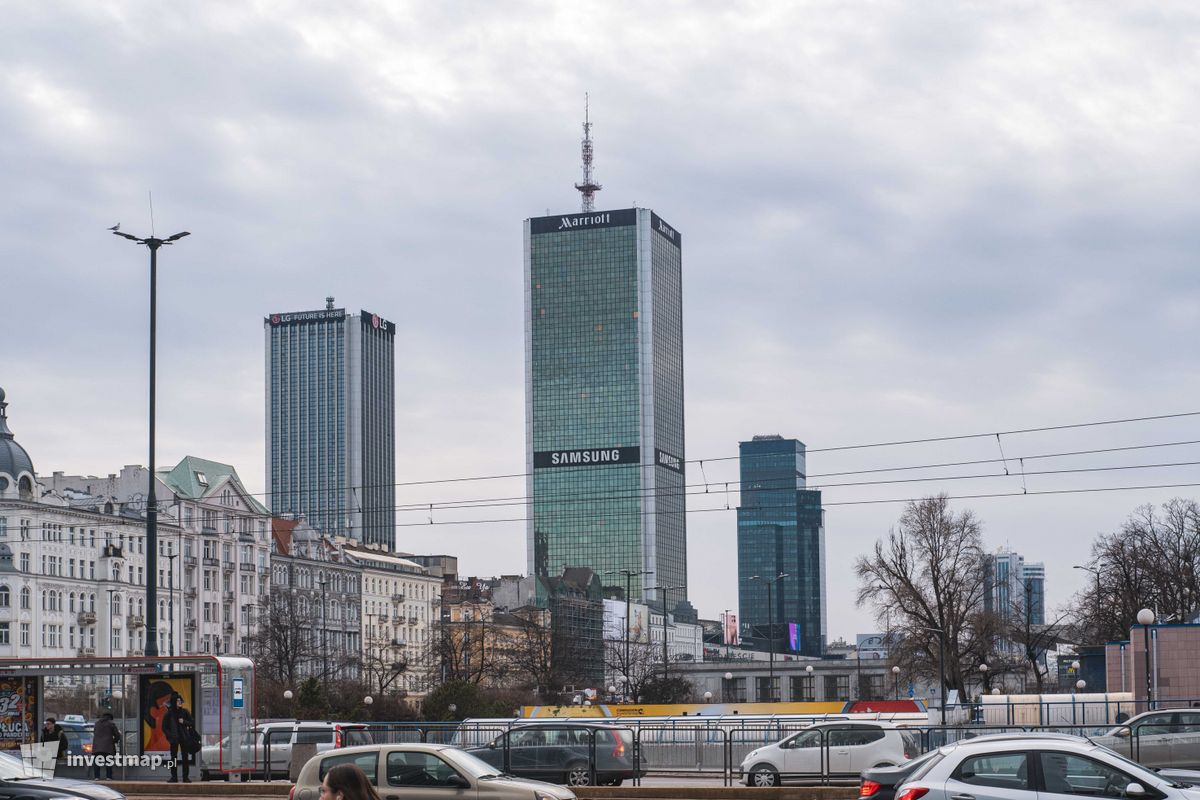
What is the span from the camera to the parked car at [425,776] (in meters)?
21.5

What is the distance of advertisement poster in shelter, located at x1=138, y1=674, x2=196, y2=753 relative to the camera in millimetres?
36781

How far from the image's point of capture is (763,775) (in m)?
35.4

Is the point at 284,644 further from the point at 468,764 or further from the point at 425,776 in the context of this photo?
the point at 468,764

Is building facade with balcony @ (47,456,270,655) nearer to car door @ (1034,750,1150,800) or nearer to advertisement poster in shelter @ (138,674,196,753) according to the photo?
advertisement poster in shelter @ (138,674,196,753)

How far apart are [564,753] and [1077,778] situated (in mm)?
17789

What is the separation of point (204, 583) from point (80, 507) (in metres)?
14.9

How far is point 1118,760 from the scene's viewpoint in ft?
58.4

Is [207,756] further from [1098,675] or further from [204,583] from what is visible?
[204,583]

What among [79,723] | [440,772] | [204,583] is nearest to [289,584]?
[204,583]

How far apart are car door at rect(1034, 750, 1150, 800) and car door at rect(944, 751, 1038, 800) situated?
180 millimetres

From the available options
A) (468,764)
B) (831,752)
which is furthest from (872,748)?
(468,764)

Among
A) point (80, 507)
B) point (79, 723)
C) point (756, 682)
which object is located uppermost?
point (80, 507)

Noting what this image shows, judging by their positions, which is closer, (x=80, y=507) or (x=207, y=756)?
(x=207, y=756)

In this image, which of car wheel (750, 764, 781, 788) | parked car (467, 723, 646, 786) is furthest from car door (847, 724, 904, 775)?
parked car (467, 723, 646, 786)
